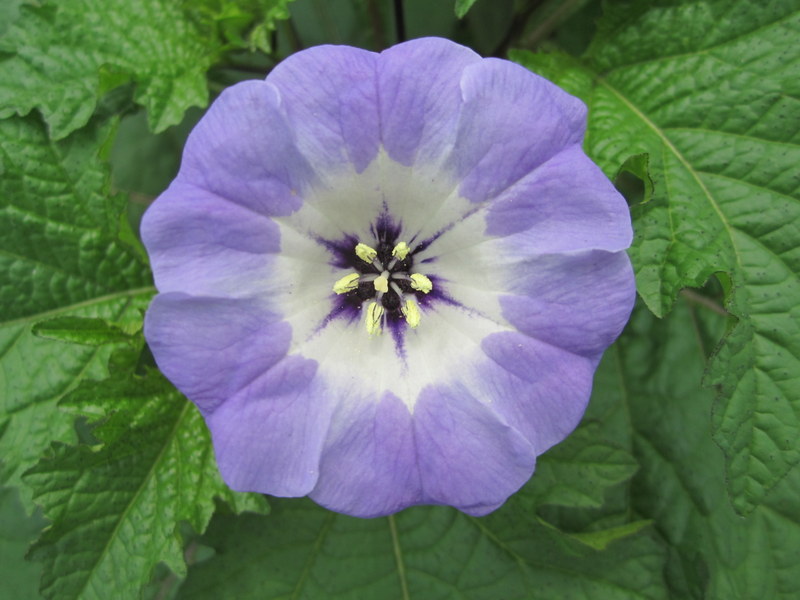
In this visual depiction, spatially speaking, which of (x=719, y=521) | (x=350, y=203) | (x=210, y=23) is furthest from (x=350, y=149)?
(x=719, y=521)

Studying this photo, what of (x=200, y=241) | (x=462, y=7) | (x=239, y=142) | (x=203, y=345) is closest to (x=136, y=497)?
(x=203, y=345)

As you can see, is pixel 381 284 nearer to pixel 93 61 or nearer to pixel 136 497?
pixel 136 497

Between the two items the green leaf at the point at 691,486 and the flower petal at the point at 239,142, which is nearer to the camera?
the flower petal at the point at 239,142

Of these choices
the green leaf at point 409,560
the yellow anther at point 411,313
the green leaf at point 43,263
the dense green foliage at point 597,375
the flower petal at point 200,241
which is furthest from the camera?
the green leaf at point 409,560

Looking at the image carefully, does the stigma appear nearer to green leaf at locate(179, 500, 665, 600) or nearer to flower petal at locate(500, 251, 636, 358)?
flower petal at locate(500, 251, 636, 358)

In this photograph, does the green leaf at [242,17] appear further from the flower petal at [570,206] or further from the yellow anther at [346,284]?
the flower petal at [570,206]

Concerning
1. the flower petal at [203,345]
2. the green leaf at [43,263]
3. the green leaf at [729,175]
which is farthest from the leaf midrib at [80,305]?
the green leaf at [729,175]

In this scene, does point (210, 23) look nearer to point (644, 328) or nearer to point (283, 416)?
point (283, 416)

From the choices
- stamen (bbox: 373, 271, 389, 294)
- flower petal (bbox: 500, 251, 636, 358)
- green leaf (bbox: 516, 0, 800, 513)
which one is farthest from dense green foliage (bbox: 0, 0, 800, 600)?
stamen (bbox: 373, 271, 389, 294)
